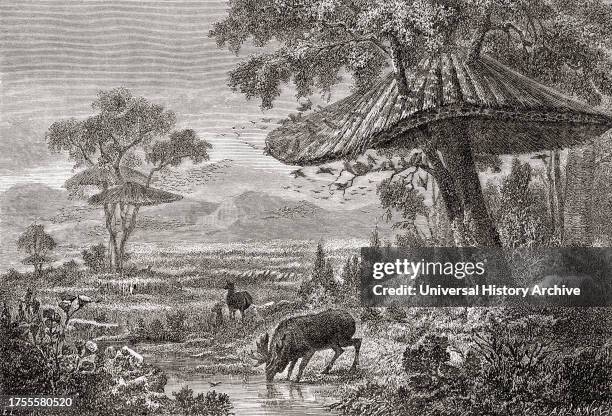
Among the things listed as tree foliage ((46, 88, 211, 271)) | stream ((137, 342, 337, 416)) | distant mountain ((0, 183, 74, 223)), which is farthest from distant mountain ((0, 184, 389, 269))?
stream ((137, 342, 337, 416))

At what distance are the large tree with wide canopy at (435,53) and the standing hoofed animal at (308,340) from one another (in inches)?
72.0

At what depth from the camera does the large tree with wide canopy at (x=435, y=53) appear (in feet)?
27.4

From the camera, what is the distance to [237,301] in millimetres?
8742

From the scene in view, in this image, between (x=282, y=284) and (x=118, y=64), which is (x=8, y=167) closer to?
(x=118, y=64)

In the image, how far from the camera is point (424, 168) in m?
8.70

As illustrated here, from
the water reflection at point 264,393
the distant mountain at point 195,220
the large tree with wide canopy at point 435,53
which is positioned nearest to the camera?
the large tree with wide canopy at point 435,53

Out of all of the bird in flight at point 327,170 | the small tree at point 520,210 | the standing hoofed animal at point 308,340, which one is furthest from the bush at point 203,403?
the small tree at point 520,210

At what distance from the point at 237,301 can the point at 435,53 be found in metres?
3.64

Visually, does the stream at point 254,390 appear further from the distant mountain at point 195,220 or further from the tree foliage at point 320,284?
the distant mountain at point 195,220

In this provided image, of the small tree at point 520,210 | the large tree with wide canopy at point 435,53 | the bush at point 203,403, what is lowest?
the bush at point 203,403

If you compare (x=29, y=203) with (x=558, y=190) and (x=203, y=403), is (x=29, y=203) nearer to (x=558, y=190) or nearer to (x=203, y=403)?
(x=203, y=403)

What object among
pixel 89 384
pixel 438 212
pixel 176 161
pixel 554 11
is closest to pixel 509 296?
pixel 438 212

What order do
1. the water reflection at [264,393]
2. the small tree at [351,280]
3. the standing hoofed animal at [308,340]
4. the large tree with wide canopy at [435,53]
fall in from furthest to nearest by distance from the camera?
the small tree at [351,280] < the standing hoofed animal at [308,340] < the water reflection at [264,393] < the large tree with wide canopy at [435,53]

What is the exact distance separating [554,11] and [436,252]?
313 centimetres
